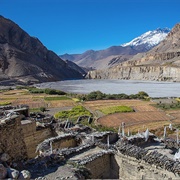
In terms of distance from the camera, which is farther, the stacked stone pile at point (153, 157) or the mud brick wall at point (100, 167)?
the mud brick wall at point (100, 167)

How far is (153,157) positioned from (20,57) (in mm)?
159748

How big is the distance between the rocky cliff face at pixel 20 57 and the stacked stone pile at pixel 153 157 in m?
117

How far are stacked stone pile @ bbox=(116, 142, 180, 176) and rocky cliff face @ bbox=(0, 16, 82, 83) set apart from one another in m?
117

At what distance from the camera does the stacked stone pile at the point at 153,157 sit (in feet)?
25.4

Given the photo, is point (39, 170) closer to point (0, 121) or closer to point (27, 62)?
point (0, 121)

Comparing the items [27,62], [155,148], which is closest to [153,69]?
[27,62]

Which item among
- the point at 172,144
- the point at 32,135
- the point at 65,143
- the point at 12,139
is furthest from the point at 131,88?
the point at 12,139

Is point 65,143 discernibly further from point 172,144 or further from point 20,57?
point 20,57

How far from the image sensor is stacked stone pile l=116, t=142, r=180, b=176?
7734mm

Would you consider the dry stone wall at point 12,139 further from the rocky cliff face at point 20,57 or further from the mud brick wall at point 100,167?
the rocky cliff face at point 20,57

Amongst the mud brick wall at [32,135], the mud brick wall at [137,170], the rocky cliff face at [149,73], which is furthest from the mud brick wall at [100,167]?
the rocky cliff face at [149,73]

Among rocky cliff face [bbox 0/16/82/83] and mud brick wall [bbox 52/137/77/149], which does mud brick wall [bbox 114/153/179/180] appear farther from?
rocky cliff face [bbox 0/16/82/83]

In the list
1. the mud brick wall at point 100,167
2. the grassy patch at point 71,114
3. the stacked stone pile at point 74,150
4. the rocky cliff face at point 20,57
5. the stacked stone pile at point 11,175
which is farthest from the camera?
the rocky cliff face at point 20,57

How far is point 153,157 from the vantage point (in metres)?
8.19
